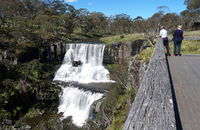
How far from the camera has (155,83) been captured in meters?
2.16

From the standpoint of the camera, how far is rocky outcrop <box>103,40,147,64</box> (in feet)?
77.4

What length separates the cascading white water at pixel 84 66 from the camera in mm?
21250

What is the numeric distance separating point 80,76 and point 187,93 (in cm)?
1871

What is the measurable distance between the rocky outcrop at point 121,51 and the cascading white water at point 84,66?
1.12 metres

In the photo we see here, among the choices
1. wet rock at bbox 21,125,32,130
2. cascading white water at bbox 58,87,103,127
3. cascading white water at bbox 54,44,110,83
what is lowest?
wet rock at bbox 21,125,32,130

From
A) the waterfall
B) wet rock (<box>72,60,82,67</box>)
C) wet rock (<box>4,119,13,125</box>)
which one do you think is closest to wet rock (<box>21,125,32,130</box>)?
wet rock (<box>4,119,13,125</box>)

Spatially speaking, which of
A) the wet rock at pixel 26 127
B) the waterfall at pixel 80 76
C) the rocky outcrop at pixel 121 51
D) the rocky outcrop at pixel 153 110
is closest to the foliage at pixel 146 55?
the waterfall at pixel 80 76

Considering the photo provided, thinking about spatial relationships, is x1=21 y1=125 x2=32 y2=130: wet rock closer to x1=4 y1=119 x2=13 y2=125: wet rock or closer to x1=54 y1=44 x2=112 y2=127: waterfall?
x1=4 y1=119 x2=13 y2=125: wet rock

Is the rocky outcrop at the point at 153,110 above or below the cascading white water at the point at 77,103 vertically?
above

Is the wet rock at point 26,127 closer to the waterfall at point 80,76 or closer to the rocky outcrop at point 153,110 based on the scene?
the waterfall at point 80,76

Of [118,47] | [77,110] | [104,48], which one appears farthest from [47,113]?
[118,47]

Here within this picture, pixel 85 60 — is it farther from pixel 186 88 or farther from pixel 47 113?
pixel 186 88

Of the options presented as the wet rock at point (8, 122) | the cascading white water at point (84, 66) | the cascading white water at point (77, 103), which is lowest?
the wet rock at point (8, 122)

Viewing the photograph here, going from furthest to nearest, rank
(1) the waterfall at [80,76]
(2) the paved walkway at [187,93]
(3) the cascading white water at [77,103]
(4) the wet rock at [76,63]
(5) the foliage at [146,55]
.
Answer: (4) the wet rock at [76,63] → (1) the waterfall at [80,76] → (3) the cascading white water at [77,103] → (5) the foliage at [146,55] → (2) the paved walkway at [187,93]
